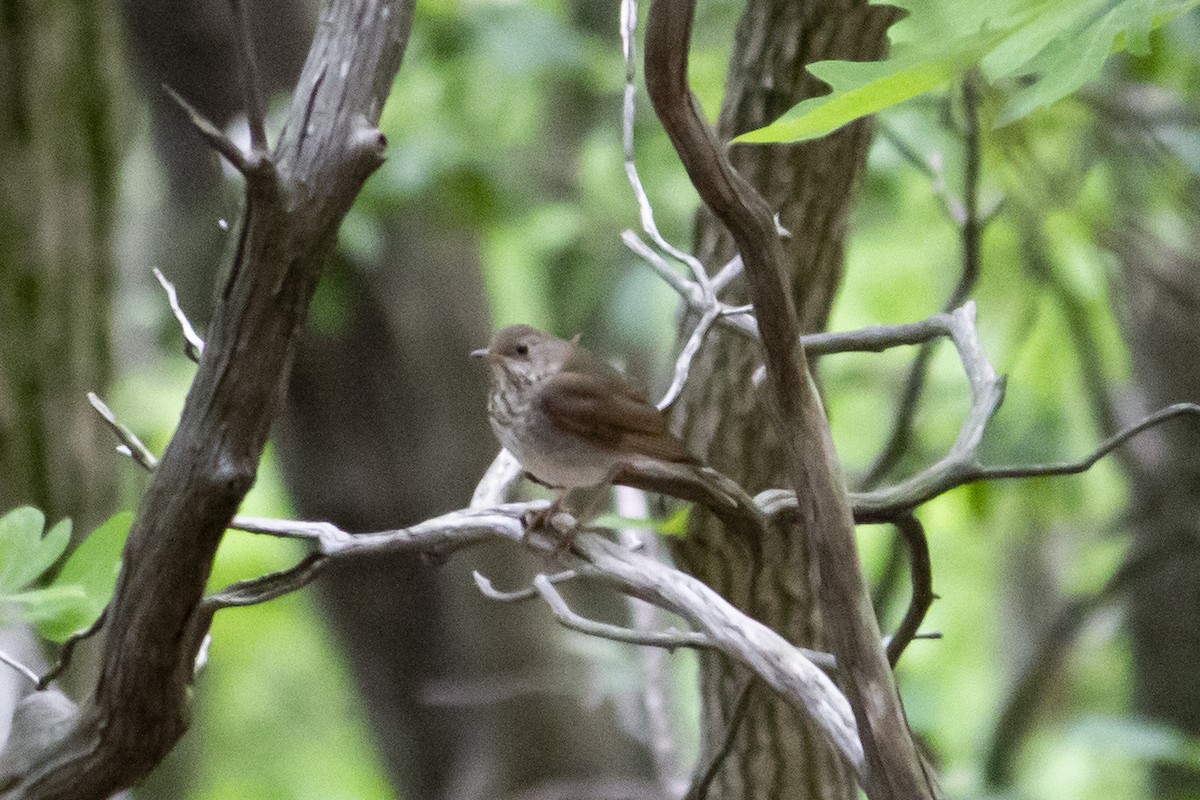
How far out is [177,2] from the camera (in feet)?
16.4

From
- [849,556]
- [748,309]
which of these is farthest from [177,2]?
[849,556]

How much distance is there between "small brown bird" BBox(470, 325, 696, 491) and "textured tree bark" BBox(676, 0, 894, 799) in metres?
0.22

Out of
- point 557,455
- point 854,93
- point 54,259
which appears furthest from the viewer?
point 54,259

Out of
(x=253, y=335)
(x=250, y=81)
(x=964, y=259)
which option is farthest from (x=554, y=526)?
(x=964, y=259)

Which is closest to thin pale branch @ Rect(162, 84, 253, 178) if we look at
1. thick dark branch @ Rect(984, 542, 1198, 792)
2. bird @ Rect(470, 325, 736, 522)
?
bird @ Rect(470, 325, 736, 522)

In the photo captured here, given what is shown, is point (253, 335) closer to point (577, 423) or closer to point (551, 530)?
point (551, 530)

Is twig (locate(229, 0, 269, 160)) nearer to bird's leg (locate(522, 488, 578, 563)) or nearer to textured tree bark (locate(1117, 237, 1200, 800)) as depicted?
bird's leg (locate(522, 488, 578, 563))

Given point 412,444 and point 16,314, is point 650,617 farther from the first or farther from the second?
point 412,444

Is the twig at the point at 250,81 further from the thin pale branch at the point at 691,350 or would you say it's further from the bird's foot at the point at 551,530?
the thin pale branch at the point at 691,350

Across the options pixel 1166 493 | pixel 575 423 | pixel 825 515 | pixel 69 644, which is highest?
pixel 1166 493

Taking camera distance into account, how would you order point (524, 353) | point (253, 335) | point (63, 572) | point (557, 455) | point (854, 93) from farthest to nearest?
point (524, 353)
point (557, 455)
point (63, 572)
point (253, 335)
point (854, 93)

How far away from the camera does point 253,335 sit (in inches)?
45.5

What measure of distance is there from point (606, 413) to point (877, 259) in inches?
168

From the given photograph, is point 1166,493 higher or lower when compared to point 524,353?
higher
